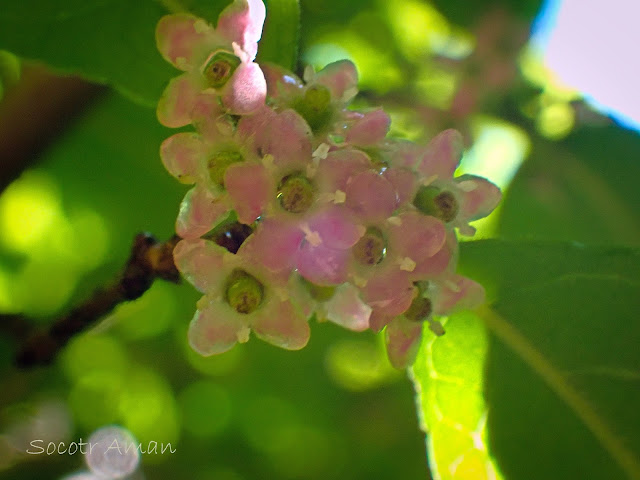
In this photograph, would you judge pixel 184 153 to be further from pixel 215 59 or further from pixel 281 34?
pixel 281 34

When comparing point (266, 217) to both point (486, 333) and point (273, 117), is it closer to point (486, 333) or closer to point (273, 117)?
point (273, 117)

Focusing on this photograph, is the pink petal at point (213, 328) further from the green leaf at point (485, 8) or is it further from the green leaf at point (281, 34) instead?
the green leaf at point (485, 8)

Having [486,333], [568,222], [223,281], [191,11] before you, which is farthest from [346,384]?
[191,11]

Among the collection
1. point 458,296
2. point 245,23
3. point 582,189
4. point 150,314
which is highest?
point 245,23

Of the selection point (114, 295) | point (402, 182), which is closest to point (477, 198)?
point (402, 182)

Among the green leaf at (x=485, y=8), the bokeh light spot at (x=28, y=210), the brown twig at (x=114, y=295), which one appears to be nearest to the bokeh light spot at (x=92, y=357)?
the bokeh light spot at (x=28, y=210)

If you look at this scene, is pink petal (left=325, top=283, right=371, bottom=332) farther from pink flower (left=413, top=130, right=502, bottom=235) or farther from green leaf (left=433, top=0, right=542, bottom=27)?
green leaf (left=433, top=0, right=542, bottom=27)
